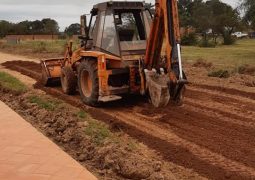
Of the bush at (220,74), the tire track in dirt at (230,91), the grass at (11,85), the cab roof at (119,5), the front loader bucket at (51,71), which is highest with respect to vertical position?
the cab roof at (119,5)

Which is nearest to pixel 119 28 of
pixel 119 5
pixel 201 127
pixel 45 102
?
pixel 119 5

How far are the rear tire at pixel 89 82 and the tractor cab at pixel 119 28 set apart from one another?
1.46 ft

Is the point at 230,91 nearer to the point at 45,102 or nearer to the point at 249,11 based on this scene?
the point at 45,102

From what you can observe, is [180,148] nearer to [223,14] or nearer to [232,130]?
[232,130]

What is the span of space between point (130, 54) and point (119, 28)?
2.22 feet

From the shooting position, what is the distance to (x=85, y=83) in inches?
443

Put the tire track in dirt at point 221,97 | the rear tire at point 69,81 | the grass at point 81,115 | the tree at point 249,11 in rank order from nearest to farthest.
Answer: the grass at point 81,115 → the tire track in dirt at point 221,97 → the rear tire at point 69,81 → the tree at point 249,11

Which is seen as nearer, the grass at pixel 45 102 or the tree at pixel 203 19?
the grass at pixel 45 102

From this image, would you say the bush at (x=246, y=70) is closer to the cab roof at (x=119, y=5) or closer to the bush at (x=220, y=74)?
the bush at (x=220, y=74)

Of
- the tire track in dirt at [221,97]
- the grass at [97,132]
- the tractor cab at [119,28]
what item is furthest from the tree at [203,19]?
the grass at [97,132]

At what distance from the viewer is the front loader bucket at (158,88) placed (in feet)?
28.9

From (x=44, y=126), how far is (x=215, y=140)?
10.5ft

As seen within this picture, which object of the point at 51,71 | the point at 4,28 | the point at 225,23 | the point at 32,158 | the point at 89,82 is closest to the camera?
the point at 32,158

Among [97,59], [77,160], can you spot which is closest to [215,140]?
[77,160]
